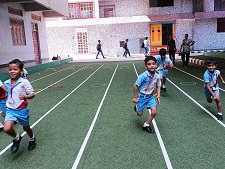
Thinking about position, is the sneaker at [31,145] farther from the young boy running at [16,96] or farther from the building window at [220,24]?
the building window at [220,24]

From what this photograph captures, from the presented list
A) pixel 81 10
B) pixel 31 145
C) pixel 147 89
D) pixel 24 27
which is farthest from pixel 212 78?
pixel 81 10

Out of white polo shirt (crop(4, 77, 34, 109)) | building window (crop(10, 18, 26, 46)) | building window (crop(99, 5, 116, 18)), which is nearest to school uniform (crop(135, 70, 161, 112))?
white polo shirt (crop(4, 77, 34, 109))

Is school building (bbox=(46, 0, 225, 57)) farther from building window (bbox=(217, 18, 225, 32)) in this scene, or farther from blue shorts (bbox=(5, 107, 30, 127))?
blue shorts (bbox=(5, 107, 30, 127))

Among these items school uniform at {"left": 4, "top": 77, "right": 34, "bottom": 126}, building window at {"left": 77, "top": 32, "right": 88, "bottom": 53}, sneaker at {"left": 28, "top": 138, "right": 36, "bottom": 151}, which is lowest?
sneaker at {"left": 28, "top": 138, "right": 36, "bottom": 151}

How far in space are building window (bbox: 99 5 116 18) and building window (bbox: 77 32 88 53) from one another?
291cm

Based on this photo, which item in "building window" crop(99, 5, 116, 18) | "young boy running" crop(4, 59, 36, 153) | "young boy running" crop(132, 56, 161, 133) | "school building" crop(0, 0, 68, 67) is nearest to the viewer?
"young boy running" crop(4, 59, 36, 153)

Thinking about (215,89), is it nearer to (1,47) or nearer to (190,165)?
(190,165)

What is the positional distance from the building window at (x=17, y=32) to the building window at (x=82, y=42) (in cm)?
1070

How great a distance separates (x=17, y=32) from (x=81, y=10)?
1282 centimetres

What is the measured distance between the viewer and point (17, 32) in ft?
49.5

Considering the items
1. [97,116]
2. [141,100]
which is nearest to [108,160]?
[141,100]

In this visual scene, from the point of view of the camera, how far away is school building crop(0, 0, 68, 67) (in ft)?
43.8

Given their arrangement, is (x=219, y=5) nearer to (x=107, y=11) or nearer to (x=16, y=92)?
(x=107, y=11)

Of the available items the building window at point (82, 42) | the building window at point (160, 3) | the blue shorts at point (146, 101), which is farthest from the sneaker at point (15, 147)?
the building window at point (160, 3)
